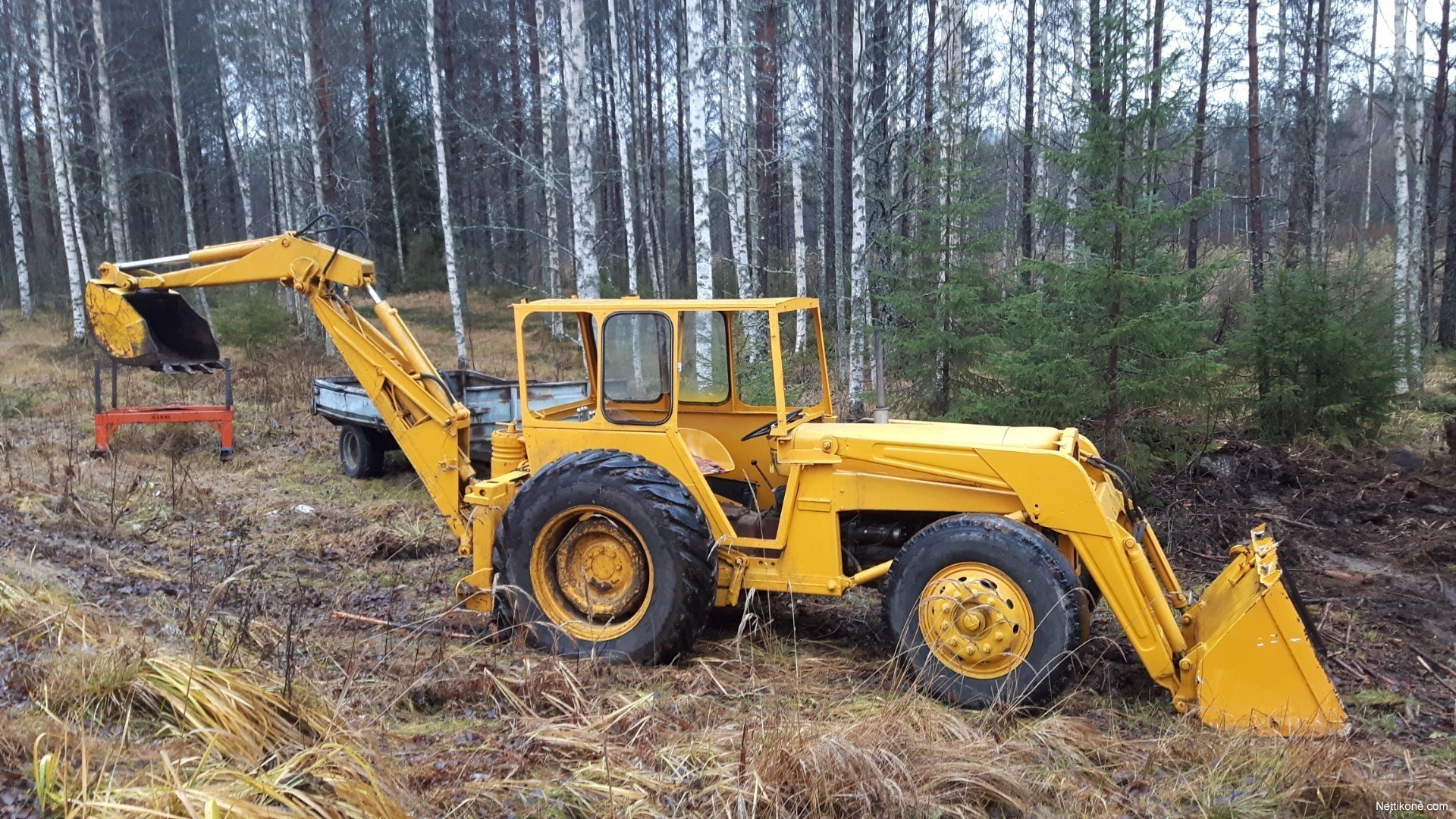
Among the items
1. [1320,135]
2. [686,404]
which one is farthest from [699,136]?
[1320,135]

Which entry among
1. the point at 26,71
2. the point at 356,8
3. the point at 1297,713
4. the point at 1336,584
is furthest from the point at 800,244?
the point at 26,71

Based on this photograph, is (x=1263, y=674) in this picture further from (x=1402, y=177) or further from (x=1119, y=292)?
(x=1402, y=177)

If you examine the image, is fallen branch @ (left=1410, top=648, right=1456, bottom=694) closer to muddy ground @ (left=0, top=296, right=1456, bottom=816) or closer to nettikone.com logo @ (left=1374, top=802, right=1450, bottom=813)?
muddy ground @ (left=0, top=296, right=1456, bottom=816)

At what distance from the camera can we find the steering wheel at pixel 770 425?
5.42m

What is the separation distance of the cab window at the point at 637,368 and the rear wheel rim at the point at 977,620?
1.85 meters

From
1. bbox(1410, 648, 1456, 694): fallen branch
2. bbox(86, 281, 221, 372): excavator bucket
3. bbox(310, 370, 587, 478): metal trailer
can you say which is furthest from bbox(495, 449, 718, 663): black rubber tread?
bbox(86, 281, 221, 372): excavator bucket

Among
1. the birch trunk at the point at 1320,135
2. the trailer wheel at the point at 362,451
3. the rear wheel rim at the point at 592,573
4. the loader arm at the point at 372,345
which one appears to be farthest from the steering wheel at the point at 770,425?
the birch trunk at the point at 1320,135

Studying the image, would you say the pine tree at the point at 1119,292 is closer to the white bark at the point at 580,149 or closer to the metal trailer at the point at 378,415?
the metal trailer at the point at 378,415

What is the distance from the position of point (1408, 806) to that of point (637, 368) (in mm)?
4196

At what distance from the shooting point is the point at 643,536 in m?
5.10


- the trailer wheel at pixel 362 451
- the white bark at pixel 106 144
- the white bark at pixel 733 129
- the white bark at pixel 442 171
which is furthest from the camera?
the white bark at pixel 106 144

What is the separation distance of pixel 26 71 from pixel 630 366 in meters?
33.1

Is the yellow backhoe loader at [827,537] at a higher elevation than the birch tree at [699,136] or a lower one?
lower

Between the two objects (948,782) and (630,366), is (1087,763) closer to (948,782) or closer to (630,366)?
(948,782)
